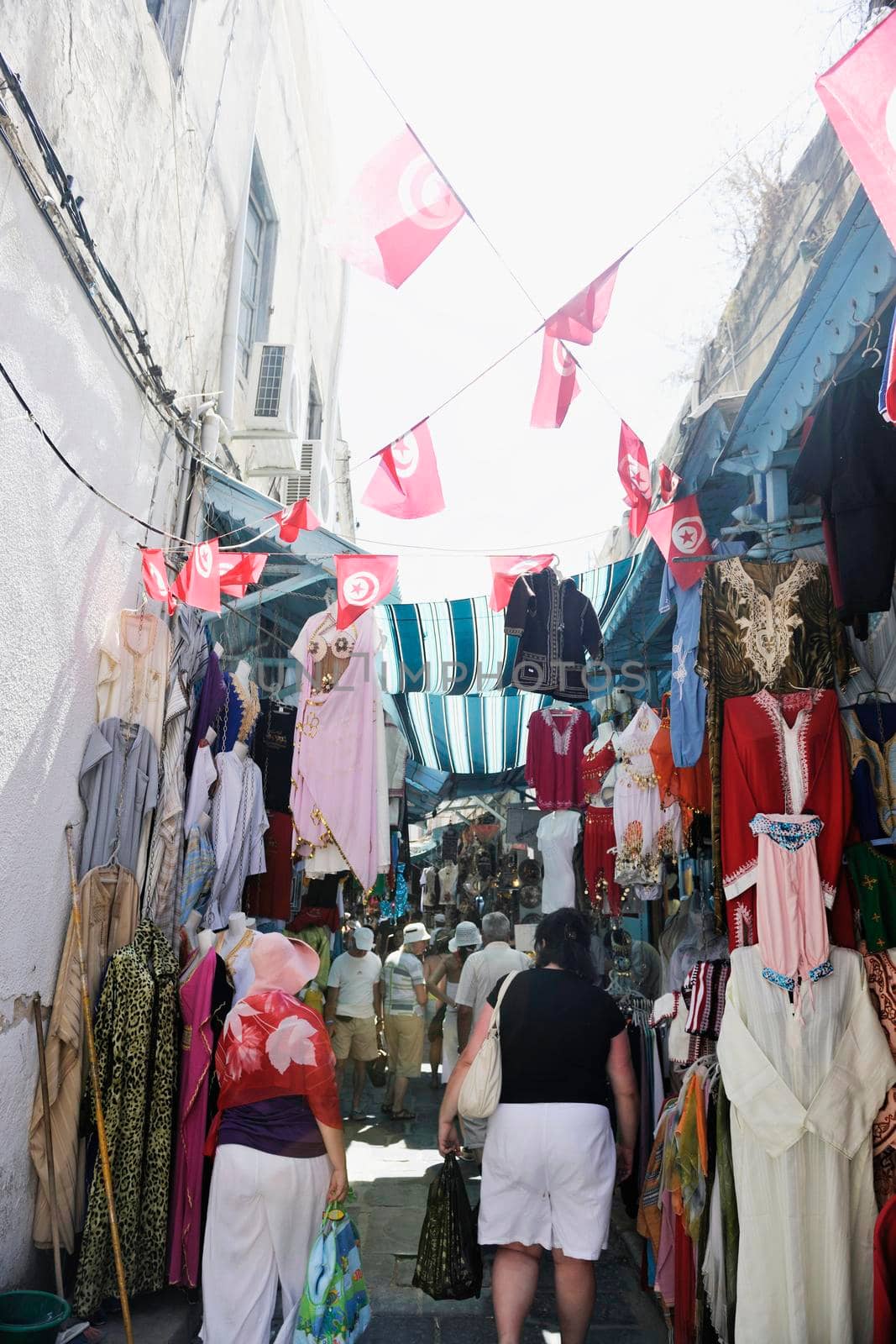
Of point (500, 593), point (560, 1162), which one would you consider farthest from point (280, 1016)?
point (500, 593)

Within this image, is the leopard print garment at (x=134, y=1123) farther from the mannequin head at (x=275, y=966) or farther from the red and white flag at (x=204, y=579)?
the red and white flag at (x=204, y=579)

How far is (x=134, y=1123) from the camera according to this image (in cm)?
455

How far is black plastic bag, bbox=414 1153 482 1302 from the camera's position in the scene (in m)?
4.07

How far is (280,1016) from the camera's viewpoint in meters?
4.07

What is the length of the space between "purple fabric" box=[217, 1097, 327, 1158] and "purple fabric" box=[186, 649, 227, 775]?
2220 millimetres

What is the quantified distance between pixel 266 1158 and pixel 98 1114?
0.89 m

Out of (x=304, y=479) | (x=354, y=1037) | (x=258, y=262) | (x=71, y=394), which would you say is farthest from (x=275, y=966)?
(x=258, y=262)

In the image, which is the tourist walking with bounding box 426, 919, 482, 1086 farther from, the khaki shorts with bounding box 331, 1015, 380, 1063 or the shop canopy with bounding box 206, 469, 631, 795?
the shop canopy with bounding box 206, 469, 631, 795

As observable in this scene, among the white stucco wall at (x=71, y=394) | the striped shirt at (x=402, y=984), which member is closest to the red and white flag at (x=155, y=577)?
the white stucco wall at (x=71, y=394)

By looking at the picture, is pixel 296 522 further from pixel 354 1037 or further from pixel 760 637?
pixel 354 1037

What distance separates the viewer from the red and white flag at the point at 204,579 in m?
5.28

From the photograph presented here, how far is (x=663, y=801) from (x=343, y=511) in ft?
43.7

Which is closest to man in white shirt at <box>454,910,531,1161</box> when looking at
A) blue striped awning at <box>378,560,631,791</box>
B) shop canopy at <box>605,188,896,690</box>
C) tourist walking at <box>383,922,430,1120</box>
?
tourist walking at <box>383,922,430,1120</box>

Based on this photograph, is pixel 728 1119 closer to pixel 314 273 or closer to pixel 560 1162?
pixel 560 1162
